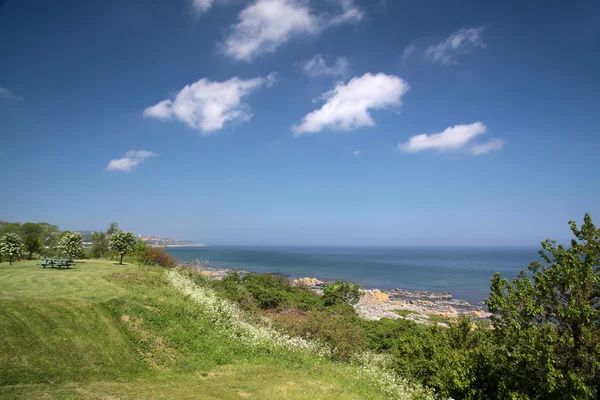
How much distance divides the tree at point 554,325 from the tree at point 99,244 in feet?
213

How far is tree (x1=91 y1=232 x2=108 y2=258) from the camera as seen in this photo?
58875 millimetres

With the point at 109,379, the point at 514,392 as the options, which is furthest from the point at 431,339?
the point at 109,379

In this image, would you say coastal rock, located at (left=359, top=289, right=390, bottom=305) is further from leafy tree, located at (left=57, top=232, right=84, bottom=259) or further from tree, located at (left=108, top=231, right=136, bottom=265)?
leafy tree, located at (left=57, top=232, right=84, bottom=259)

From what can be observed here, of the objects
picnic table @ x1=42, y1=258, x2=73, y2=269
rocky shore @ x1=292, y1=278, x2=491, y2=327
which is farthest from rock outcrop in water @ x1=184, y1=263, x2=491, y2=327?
picnic table @ x1=42, y1=258, x2=73, y2=269

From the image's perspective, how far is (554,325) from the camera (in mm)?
10234

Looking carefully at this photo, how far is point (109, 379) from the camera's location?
12375 mm

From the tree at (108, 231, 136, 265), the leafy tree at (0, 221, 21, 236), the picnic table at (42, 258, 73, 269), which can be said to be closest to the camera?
the picnic table at (42, 258, 73, 269)

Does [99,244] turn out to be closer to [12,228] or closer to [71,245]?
[12,228]

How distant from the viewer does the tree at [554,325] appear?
30.1 feet

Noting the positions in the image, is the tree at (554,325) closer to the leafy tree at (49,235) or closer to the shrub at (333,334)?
the shrub at (333,334)

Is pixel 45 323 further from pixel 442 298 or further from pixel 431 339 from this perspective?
pixel 442 298

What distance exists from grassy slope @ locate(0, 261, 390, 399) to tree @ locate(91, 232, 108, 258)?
4172 centimetres

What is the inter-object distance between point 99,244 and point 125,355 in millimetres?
54578

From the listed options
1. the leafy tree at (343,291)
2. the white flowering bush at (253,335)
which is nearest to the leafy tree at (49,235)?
the leafy tree at (343,291)
